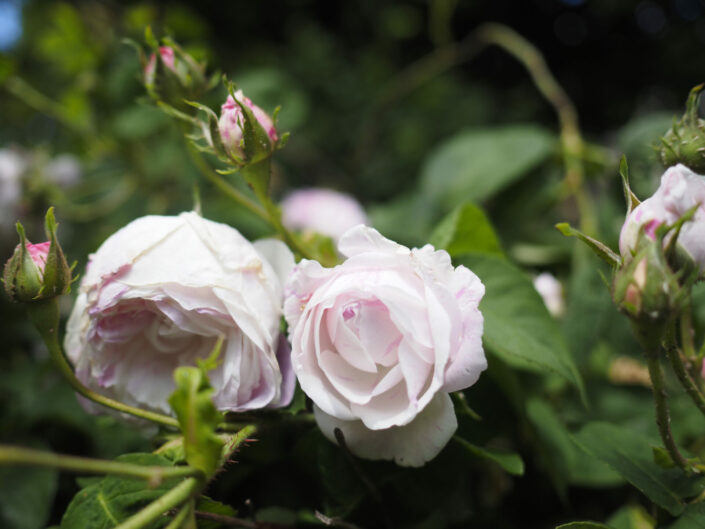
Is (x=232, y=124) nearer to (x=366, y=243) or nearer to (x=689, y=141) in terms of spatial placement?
(x=366, y=243)

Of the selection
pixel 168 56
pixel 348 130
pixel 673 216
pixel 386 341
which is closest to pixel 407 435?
pixel 386 341

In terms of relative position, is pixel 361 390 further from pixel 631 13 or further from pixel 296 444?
pixel 631 13

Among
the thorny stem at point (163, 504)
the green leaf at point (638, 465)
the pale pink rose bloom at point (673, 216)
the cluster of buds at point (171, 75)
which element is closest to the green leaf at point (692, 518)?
the green leaf at point (638, 465)

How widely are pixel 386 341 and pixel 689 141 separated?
0.59 feet

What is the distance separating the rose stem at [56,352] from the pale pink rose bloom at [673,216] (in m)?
0.23

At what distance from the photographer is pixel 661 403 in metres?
0.25

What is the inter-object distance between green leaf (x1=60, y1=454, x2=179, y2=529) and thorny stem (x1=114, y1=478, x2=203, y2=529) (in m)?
0.04

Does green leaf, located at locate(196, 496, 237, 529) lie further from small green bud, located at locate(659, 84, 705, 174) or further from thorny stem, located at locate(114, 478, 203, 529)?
small green bud, located at locate(659, 84, 705, 174)

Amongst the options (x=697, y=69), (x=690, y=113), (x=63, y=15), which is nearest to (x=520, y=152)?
(x=690, y=113)

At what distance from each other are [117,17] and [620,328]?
0.82 m

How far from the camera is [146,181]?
2.54 feet

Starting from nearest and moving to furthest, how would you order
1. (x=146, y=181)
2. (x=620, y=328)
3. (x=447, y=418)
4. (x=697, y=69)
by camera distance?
(x=447, y=418), (x=620, y=328), (x=146, y=181), (x=697, y=69)

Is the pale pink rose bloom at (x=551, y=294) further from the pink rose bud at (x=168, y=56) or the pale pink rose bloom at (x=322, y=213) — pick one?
the pink rose bud at (x=168, y=56)

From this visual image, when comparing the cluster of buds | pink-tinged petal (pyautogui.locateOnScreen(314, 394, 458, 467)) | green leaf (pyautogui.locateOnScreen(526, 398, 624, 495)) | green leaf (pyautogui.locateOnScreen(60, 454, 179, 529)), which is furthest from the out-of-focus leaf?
the cluster of buds
